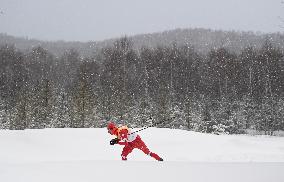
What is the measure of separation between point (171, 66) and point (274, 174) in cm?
6170

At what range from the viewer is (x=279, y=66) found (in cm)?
5884

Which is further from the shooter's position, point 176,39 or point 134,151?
point 176,39

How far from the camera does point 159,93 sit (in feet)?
193

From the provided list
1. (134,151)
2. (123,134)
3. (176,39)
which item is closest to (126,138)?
(123,134)

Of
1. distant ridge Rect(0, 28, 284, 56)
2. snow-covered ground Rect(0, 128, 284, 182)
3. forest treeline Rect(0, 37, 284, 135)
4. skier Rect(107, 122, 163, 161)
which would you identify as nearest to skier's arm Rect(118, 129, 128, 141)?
skier Rect(107, 122, 163, 161)

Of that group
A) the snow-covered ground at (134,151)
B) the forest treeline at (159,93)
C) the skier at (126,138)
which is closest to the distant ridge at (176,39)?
the forest treeline at (159,93)

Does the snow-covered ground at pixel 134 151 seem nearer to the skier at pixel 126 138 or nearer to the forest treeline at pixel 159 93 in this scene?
the skier at pixel 126 138

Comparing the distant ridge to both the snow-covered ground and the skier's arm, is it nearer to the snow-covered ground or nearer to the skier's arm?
the snow-covered ground

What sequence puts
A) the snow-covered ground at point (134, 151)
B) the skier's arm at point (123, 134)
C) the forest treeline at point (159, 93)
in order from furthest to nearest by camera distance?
1. the forest treeline at point (159, 93)
2. the snow-covered ground at point (134, 151)
3. the skier's arm at point (123, 134)

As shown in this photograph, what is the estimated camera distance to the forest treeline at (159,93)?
47.5 m

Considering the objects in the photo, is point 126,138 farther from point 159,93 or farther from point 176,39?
point 176,39

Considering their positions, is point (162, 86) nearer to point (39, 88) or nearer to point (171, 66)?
point (171, 66)

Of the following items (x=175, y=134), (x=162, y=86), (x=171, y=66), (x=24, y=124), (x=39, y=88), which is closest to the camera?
(x=175, y=134)

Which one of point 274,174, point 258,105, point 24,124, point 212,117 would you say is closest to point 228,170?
point 274,174
